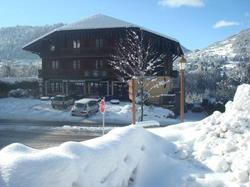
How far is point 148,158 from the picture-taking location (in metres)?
10.1

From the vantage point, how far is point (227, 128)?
35.9 ft

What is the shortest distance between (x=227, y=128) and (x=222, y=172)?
1629 millimetres

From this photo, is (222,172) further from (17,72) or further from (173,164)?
(17,72)

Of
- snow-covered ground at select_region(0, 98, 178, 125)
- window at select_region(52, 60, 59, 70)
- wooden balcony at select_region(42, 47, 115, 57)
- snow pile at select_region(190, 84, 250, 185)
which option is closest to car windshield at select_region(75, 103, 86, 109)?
snow-covered ground at select_region(0, 98, 178, 125)

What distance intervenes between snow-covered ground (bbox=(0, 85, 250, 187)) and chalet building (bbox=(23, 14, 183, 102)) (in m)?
37.3

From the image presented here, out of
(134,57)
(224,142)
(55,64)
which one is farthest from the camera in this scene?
(55,64)

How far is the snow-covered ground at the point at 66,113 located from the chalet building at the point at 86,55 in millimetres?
6328

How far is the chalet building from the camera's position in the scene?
50562 millimetres

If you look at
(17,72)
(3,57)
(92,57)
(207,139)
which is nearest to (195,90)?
(92,57)

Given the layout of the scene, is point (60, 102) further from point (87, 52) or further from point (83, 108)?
point (87, 52)

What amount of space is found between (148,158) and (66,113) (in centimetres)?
3173

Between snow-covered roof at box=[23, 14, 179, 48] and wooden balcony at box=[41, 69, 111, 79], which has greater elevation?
snow-covered roof at box=[23, 14, 179, 48]

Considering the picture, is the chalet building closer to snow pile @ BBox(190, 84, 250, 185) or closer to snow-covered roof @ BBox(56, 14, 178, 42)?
snow-covered roof @ BBox(56, 14, 178, 42)

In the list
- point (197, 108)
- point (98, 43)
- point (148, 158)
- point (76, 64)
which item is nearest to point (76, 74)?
point (76, 64)
